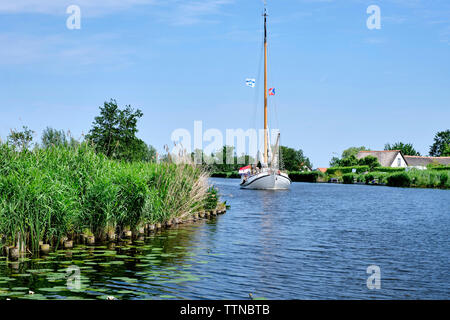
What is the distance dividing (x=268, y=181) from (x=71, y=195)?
4977 centimetres

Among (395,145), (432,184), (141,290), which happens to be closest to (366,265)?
(141,290)

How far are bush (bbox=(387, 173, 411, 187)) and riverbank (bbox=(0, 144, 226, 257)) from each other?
6314 centimetres

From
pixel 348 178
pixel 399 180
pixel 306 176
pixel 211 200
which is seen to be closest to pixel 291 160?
pixel 306 176

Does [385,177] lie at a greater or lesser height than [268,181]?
greater

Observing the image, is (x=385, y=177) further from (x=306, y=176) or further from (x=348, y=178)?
(x=306, y=176)

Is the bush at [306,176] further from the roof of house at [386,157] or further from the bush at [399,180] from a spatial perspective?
the bush at [399,180]

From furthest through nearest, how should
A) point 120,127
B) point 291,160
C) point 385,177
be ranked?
point 291,160
point 385,177
point 120,127

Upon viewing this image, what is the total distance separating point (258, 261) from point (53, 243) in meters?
6.06

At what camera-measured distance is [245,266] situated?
13.2m

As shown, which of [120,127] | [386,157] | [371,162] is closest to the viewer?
[120,127]

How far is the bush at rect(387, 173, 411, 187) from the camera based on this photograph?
76.2 metres

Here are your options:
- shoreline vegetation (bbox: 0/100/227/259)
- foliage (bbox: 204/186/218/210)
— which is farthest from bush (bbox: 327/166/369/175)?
shoreline vegetation (bbox: 0/100/227/259)

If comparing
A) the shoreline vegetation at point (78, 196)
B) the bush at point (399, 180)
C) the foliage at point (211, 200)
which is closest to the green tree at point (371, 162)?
the bush at point (399, 180)
